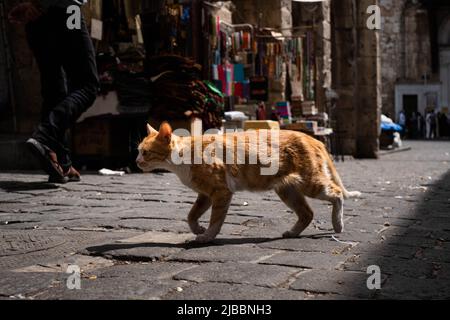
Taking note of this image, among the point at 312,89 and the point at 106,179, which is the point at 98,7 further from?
the point at 312,89

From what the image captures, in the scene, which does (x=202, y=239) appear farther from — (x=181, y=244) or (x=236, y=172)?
(x=236, y=172)

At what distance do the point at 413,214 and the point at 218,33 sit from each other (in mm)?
6422

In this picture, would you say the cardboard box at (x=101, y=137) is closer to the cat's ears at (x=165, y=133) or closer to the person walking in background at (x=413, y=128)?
the cat's ears at (x=165, y=133)

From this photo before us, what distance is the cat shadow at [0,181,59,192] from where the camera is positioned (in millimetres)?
6410

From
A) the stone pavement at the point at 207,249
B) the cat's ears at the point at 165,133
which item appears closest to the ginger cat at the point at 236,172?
the cat's ears at the point at 165,133

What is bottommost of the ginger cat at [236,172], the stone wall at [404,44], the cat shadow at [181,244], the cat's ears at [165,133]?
the cat shadow at [181,244]

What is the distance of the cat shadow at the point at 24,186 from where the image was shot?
6.41m

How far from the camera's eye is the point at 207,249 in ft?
12.1

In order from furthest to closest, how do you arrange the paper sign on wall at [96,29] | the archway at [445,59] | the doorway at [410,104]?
the doorway at [410,104] < the archway at [445,59] < the paper sign on wall at [96,29]

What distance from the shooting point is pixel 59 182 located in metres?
6.75

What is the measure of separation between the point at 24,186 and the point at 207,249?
3.41 m

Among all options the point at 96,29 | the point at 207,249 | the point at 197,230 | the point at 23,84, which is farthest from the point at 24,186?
the point at 207,249

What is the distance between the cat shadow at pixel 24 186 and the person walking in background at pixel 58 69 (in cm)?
12

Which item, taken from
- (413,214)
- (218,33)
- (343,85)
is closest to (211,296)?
(413,214)
